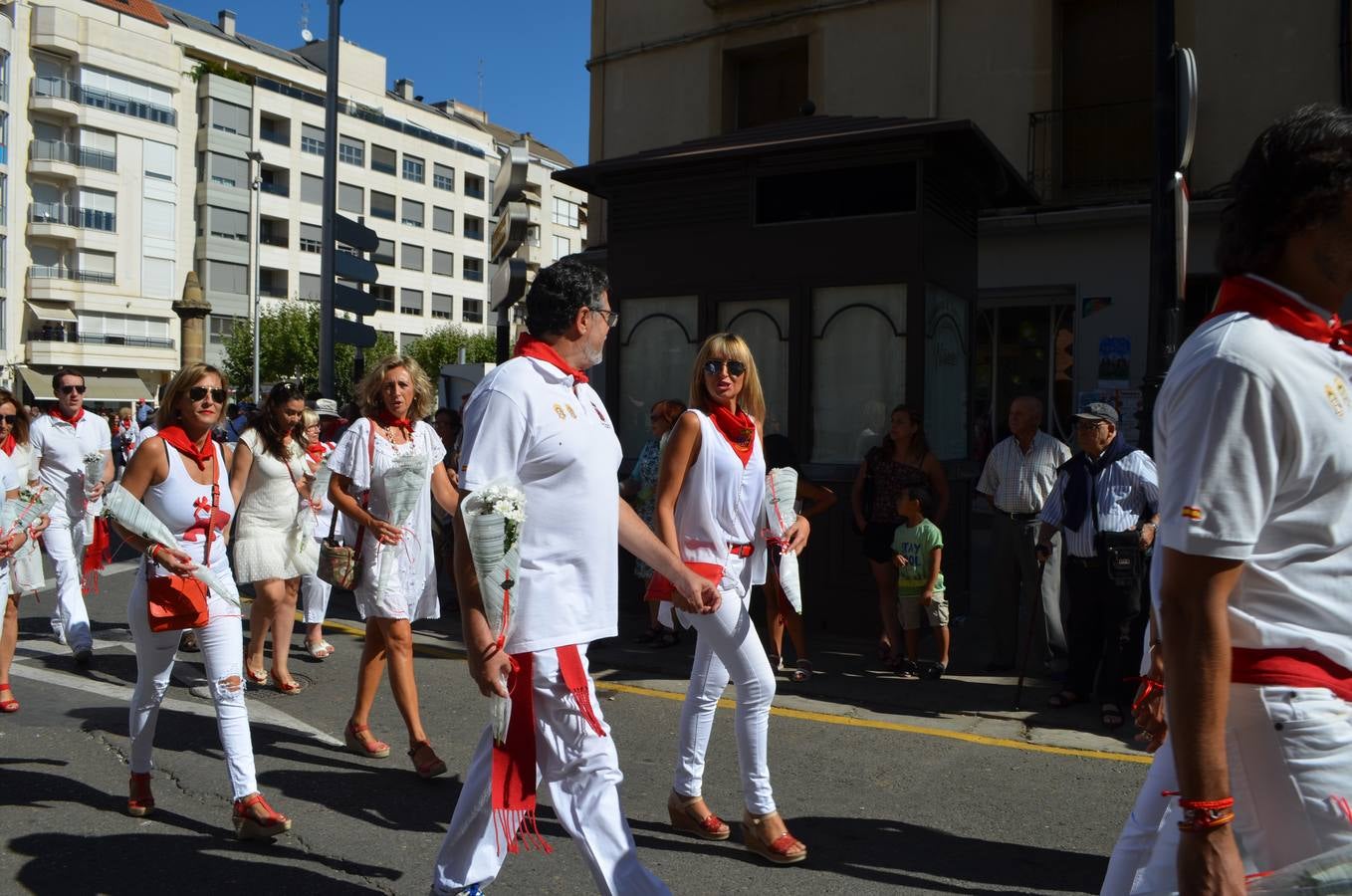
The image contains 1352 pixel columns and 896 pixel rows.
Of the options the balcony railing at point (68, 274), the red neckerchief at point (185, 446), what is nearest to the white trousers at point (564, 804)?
the red neckerchief at point (185, 446)

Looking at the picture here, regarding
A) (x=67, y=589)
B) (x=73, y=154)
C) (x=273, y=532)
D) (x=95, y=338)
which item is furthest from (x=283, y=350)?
(x=273, y=532)

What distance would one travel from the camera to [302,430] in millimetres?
7227

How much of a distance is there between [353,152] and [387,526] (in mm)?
67709

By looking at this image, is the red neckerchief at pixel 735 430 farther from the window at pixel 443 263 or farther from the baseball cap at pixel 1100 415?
the window at pixel 443 263

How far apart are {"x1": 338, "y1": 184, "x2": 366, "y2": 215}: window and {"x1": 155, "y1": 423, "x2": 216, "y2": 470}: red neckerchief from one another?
217ft

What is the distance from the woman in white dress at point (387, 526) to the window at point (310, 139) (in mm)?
65692

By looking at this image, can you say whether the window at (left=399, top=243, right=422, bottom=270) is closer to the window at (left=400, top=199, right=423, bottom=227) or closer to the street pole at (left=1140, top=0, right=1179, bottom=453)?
the window at (left=400, top=199, right=423, bottom=227)

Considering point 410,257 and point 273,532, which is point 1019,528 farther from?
point 410,257

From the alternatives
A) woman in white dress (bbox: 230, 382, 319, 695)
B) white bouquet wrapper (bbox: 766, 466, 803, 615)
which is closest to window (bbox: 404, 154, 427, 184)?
woman in white dress (bbox: 230, 382, 319, 695)

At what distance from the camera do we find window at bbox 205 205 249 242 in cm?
6175

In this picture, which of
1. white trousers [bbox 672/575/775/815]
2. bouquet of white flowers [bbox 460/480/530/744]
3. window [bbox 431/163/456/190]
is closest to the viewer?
bouquet of white flowers [bbox 460/480/530/744]

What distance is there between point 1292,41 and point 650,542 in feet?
45.8

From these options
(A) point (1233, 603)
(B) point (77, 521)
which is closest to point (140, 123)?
(B) point (77, 521)

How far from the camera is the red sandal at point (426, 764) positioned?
5.09 meters
